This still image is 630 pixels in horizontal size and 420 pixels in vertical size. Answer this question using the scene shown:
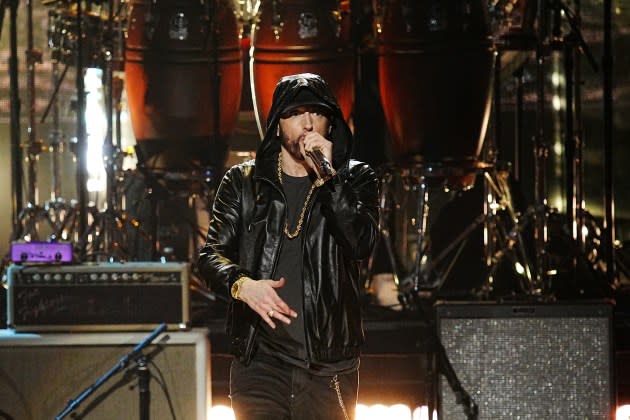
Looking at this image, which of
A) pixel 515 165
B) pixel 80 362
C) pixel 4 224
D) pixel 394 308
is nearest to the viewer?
pixel 80 362

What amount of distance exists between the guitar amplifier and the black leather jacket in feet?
3.29

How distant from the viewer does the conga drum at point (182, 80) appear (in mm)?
7297

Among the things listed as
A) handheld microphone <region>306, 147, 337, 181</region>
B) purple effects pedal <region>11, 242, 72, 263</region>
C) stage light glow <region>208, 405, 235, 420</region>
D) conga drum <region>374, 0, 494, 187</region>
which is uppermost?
conga drum <region>374, 0, 494, 187</region>

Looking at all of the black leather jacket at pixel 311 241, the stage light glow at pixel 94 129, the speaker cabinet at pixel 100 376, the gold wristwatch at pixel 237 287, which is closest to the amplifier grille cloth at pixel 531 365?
the speaker cabinet at pixel 100 376

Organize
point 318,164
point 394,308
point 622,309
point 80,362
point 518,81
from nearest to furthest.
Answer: point 318,164 → point 80,362 → point 622,309 → point 394,308 → point 518,81

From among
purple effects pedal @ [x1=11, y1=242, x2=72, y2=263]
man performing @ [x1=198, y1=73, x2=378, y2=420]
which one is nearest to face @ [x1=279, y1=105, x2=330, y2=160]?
man performing @ [x1=198, y1=73, x2=378, y2=420]

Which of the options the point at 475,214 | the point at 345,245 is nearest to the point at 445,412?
the point at 345,245

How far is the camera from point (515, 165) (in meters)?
8.60

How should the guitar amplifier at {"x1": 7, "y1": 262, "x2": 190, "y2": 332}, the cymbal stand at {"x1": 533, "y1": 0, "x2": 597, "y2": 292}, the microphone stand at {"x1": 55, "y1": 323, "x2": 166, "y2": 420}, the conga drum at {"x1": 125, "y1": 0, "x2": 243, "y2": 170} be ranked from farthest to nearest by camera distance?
the conga drum at {"x1": 125, "y1": 0, "x2": 243, "y2": 170} → the cymbal stand at {"x1": 533, "y1": 0, "x2": 597, "y2": 292} → the guitar amplifier at {"x1": 7, "y1": 262, "x2": 190, "y2": 332} → the microphone stand at {"x1": 55, "y1": 323, "x2": 166, "y2": 420}

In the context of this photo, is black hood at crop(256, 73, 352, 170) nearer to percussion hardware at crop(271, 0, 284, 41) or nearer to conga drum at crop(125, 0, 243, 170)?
percussion hardware at crop(271, 0, 284, 41)

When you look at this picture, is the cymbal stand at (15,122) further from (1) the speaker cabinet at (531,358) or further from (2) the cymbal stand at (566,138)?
(1) the speaker cabinet at (531,358)

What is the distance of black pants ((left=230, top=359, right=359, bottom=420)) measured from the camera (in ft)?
10.4

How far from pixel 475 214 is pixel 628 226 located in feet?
3.98

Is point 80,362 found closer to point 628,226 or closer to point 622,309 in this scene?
point 622,309
